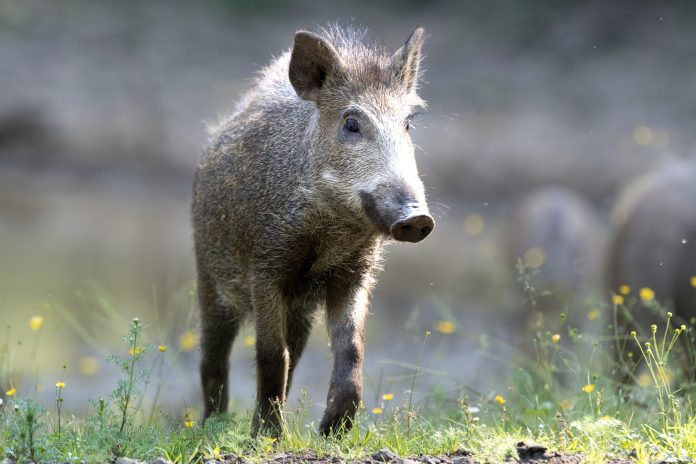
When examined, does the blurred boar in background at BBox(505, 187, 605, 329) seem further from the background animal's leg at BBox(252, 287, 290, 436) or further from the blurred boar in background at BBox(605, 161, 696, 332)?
the background animal's leg at BBox(252, 287, 290, 436)

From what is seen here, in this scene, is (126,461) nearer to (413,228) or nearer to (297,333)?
(413,228)

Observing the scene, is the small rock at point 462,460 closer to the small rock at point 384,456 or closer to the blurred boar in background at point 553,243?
the small rock at point 384,456

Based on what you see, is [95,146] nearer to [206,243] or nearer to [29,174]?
[29,174]

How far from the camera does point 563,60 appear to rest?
54.3 feet

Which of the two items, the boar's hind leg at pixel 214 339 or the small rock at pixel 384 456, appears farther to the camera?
the boar's hind leg at pixel 214 339

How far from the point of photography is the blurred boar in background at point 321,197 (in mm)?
4586

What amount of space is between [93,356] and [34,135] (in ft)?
24.0

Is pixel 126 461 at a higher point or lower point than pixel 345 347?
lower

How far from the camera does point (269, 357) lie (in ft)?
15.9

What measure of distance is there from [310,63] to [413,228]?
1116 millimetres

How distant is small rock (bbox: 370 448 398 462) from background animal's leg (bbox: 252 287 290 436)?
38.7 inches

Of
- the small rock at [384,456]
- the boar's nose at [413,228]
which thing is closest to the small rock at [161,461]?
the small rock at [384,456]

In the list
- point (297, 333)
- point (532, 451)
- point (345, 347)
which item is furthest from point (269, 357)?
point (532, 451)

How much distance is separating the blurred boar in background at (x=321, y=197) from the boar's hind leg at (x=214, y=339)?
1.29ft
